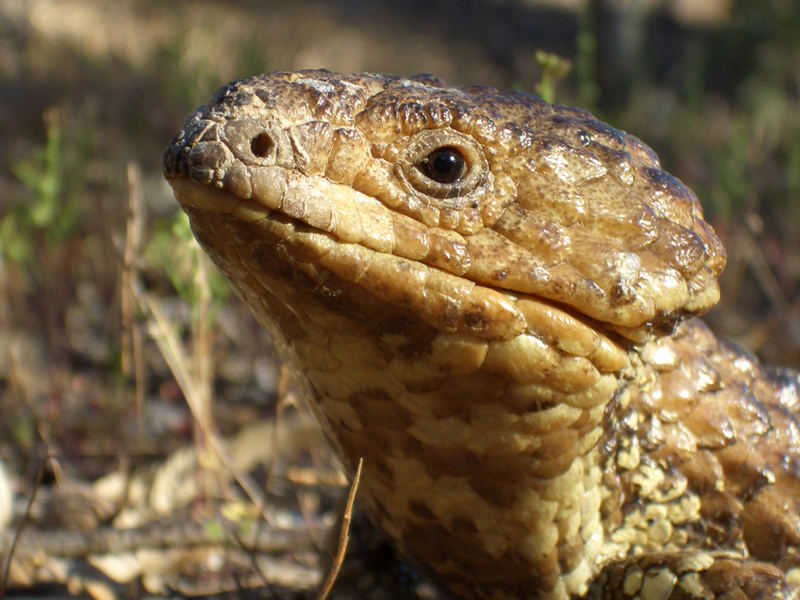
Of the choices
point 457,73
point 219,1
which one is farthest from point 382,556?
point 219,1

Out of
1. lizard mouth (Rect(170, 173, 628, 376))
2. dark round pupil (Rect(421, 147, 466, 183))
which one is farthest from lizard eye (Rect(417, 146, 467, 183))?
lizard mouth (Rect(170, 173, 628, 376))

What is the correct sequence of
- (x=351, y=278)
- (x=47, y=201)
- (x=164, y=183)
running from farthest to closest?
(x=164, y=183)
(x=47, y=201)
(x=351, y=278)

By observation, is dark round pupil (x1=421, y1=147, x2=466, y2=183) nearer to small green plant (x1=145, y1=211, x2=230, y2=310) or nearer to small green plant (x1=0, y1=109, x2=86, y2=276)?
small green plant (x1=145, y1=211, x2=230, y2=310)

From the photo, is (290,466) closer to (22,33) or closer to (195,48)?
(195,48)

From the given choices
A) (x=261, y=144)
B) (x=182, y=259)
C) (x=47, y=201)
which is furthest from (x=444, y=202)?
(x=47, y=201)

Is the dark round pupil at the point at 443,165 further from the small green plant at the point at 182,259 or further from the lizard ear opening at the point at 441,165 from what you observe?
the small green plant at the point at 182,259

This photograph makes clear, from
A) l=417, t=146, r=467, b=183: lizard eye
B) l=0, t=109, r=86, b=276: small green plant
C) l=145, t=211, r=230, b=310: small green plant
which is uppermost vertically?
l=417, t=146, r=467, b=183: lizard eye

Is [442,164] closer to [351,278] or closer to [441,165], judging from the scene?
[441,165]
